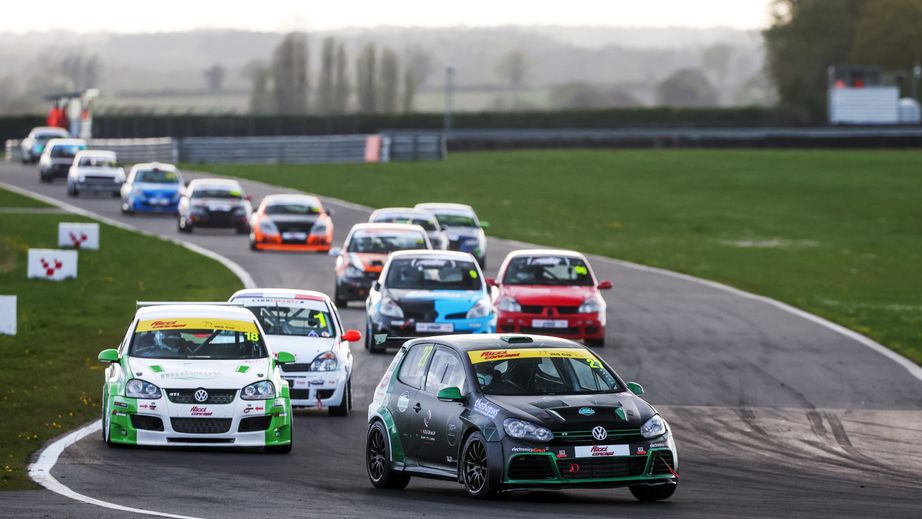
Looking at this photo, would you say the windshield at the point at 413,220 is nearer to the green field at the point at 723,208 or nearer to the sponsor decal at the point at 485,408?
the green field at the point at 723,208

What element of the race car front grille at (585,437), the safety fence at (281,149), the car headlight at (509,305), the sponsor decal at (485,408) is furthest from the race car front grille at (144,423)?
the safety fence at (281,149)

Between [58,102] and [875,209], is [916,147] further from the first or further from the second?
[58,102]

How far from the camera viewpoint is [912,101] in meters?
99.6

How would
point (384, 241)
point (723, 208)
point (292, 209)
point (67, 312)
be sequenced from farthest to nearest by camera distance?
1. point (723, 208)
2. point (292, 209)
3. point (384, 241)
4. point (67, 312)

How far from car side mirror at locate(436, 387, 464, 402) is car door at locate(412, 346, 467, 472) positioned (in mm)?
84

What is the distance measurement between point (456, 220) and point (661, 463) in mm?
27529

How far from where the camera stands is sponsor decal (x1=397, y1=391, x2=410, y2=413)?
14.1 metres

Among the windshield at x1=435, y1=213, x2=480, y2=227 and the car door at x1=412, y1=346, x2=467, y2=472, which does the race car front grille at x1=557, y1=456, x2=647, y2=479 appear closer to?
the car door at x1=412, y1=346, x2=467, y2=472

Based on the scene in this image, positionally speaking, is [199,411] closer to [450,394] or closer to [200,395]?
[200,395]

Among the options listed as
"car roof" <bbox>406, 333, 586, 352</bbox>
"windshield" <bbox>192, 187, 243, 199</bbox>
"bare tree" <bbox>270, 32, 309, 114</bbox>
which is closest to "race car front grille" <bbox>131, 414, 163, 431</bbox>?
"car roof" <bbox>406, 333, 586, 352</bbox>

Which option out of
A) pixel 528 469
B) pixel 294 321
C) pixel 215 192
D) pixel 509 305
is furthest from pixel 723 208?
pixel 528 469

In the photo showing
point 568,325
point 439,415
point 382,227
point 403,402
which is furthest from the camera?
point 382,227

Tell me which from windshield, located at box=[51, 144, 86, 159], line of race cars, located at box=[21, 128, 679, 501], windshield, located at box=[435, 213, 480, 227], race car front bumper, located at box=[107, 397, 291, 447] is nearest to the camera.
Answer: line of race cars, located at box=[21, 128, 679, 501]

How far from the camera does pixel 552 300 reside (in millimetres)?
25938
